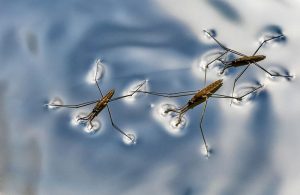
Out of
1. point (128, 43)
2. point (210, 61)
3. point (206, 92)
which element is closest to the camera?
point (206, 92)

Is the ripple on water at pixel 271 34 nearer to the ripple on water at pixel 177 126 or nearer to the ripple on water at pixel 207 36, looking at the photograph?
the ripple on water at pixel 207 36

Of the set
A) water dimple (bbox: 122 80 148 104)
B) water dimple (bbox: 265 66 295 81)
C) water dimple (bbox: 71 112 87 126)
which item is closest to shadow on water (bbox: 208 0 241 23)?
water dimple (bbox: 265 66 295 81)

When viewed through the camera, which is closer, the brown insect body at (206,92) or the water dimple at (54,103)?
the brown insect body at (206,92)

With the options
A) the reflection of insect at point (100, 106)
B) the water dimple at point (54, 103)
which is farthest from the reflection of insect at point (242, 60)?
the water dimple at point (54, 103)

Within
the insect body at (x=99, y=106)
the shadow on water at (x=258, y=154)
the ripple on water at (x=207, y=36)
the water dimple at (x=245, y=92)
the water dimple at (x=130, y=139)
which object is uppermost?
the ripple on water at (x=207, y=36)

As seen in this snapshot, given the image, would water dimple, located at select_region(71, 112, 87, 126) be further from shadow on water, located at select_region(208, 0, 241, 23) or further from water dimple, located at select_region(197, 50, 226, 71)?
shadow on water, located at select_region(208, 0, 241, 23)

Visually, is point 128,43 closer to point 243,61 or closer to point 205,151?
point 243,61

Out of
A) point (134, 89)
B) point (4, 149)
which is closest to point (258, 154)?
point (134, 89)

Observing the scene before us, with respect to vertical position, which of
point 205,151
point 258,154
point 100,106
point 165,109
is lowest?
point 258,154
